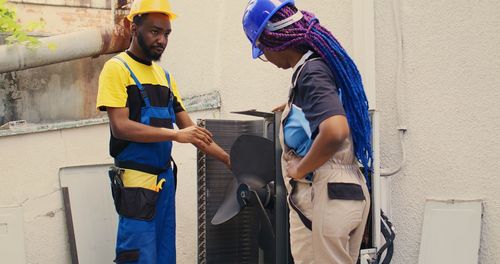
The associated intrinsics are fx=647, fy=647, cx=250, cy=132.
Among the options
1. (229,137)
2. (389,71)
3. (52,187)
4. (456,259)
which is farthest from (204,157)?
(52,187)

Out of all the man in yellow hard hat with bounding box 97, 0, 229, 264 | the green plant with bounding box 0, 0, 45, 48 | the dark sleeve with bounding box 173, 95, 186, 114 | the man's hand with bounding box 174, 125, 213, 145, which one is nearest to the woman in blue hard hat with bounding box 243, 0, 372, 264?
the man's hand with bounding box 174, 125, 213, 145

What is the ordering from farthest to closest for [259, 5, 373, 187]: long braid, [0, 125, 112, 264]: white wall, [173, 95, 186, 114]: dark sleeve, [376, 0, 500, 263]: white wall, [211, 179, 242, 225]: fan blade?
[0, 125, 112, 264]: white wall < [173, 95, 186, 114]: dark sleeve < [211, 179, 242, 225]: fan blade < [376, 0, 500, 263]: white wall < [259, 5, 373, 187]: long braid

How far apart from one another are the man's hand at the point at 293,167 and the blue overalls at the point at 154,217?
3.60 feet

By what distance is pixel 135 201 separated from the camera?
3.49m

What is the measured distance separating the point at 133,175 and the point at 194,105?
173 centimetres

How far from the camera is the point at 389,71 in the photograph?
3.50 meters

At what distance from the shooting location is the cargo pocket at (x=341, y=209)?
2496mm

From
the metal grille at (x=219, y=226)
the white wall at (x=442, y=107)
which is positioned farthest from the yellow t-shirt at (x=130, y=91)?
the white wall at (x=442, y=107)

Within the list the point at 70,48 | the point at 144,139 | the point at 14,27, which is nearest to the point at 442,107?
the point at 144,139

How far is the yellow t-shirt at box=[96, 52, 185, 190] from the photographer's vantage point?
11.3ft

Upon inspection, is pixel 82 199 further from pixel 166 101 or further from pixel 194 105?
pixel 166 101

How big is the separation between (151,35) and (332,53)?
1.32m

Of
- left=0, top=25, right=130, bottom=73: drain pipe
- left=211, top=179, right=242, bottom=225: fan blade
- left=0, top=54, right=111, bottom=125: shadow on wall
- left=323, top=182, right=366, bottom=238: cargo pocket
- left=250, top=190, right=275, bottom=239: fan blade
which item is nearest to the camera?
left=323, top=182, right=366, bottom=238: cargo pocket

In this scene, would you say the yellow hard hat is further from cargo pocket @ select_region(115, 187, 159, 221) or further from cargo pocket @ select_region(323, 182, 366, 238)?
cargo pocket @ select_region(323, 182, 366, 238)
